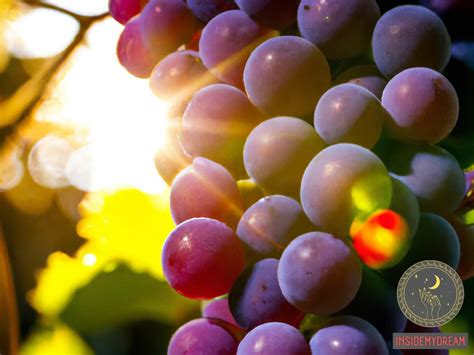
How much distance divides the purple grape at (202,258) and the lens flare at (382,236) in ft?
0.33

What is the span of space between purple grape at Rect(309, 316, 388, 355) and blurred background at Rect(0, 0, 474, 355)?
42 cm

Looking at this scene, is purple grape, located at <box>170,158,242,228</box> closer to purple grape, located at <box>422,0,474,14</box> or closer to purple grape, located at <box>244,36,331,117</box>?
purple grape, located at <box>244,36,331,117</box>

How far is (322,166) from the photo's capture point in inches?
15.3

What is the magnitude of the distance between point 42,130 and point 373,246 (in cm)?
96

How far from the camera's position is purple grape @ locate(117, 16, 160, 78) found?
57 centimetres

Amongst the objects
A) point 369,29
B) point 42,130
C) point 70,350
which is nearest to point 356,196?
point 369,29

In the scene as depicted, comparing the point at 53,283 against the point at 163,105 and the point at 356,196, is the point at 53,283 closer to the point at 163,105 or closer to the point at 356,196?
the point at 163,105

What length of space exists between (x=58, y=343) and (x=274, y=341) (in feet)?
2.14

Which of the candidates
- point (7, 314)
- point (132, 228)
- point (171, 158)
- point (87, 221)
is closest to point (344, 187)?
point (171, 158)

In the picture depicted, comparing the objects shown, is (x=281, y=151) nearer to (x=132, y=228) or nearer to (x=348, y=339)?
(x=348, y=339)

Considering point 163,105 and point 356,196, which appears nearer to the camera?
point 356,196

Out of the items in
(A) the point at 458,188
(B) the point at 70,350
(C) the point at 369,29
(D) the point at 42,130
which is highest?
(C) the point at 369,29

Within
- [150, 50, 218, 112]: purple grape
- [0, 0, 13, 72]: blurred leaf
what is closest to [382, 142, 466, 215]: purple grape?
[150, 50, 218, 112]: purple grape

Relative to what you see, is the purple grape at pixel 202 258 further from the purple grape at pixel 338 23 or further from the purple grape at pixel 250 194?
the purple grape at pixel 338 23
